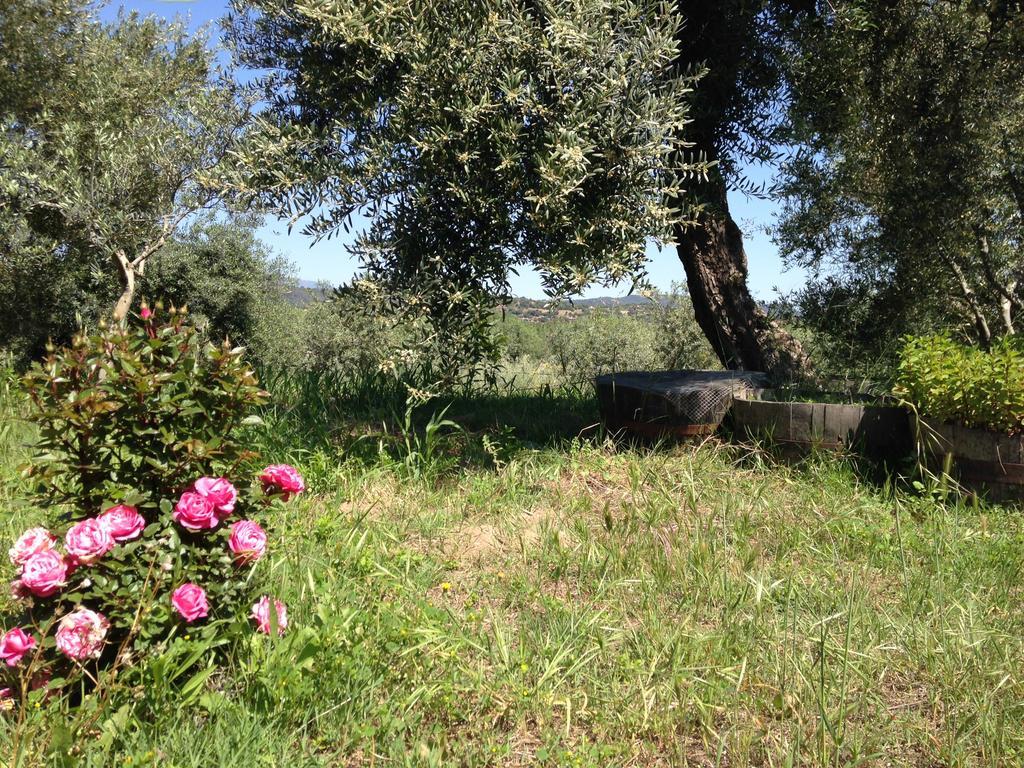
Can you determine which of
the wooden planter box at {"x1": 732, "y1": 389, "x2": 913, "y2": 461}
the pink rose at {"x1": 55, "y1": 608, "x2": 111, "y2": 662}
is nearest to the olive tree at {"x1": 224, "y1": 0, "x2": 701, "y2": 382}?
the wooden planter box at {"x1": 732, "y1": 389, "x2": 913, "y2": 461}

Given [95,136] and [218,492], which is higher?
[95,136]

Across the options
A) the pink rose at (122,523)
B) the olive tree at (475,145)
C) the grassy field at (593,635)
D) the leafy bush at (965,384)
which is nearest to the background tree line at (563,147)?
the olive tree at (475,145)

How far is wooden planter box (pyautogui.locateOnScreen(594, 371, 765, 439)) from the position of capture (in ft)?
19.5

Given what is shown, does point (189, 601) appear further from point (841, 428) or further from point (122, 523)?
point (841, 428)

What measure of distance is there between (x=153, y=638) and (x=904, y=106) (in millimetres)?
9614

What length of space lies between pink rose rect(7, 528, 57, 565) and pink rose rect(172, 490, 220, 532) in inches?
17.6

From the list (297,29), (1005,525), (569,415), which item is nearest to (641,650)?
(1005,525)

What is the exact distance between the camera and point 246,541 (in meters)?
2.80

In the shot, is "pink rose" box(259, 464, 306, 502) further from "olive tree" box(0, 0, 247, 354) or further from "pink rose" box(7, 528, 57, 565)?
"olive tree" box(0, 0, 247, 354)

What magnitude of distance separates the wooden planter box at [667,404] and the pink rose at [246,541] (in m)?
3.82

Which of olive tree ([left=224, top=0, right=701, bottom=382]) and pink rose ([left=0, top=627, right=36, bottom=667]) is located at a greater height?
olive tree ([left=224, top=0, right=701, bottom=382])

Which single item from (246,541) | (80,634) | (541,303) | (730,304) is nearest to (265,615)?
(246,541)

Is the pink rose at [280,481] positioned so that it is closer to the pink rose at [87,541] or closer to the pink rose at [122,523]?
the pink rose at [122,523]

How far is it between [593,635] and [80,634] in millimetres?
1990
